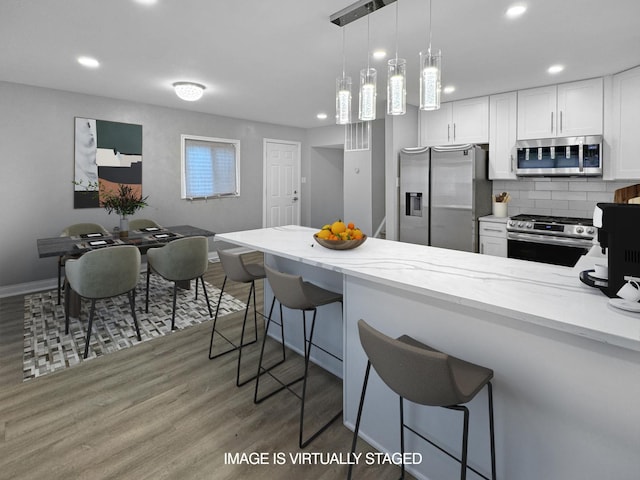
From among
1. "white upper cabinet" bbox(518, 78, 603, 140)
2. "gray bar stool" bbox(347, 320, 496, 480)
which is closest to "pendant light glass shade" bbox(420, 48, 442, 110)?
"gray bar stool" bbox(347, 320, 496, 480)

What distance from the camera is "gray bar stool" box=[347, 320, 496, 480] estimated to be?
3.57ft

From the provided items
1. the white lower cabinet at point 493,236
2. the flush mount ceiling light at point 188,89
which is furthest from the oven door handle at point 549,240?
the flush mount ceiling light at point 188,89

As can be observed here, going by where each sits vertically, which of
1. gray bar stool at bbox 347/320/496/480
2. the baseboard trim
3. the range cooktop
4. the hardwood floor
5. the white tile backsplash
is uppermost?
the white tile backsplash

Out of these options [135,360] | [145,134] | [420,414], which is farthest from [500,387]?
[145,134]

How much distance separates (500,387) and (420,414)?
0.42m

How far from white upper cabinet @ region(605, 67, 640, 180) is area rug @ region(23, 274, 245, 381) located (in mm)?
4280

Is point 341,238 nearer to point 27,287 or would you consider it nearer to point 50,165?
point 50,165

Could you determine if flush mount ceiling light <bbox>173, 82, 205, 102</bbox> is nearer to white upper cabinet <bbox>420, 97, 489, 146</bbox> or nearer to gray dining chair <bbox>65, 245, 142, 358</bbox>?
gray dining chair <bbox>65, 245, 142, 358</bbox>

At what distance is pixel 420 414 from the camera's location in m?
1.60

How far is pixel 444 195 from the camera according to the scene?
4.57 m

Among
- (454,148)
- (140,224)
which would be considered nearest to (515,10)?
(454,148)

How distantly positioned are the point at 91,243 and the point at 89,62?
173cm

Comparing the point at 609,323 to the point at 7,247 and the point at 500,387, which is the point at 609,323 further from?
the point at 7,247

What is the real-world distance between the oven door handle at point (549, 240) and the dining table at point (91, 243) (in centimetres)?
349
